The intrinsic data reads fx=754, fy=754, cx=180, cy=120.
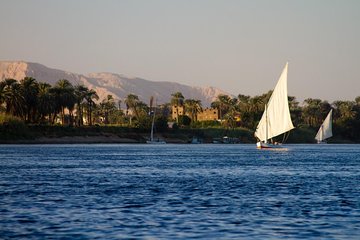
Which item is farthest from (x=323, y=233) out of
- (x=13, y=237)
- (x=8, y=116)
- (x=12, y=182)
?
(x=8, y=116)

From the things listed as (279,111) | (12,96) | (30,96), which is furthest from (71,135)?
(279,111)

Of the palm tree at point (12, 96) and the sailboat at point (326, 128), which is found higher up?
the palm tree at point (12, 96)

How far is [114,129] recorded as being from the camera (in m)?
182

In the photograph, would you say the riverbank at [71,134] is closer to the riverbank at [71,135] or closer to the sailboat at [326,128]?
the riverbank at [71,135]

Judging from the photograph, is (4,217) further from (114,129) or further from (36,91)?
(114,129)

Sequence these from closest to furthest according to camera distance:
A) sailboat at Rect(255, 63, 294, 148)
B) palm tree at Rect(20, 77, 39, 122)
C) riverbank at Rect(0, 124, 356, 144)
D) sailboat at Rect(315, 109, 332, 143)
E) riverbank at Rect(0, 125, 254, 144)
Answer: sailboat at Rect(255, 63, 294, 148) < riverbank at Rect(0, 124, 356, 144) < riverbank at Rect(0, 125, 254, 144) < palm tree at Rect(20, 77, 39, 122) < sailboat at Rect(315, 109, 332, 143)

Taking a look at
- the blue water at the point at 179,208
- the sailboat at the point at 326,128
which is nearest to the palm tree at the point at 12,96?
the sailboat at the point at 326,128

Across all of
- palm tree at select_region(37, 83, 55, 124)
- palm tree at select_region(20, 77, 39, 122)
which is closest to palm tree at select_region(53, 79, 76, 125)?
palm tree at select_region(37, 83, 55, 124)

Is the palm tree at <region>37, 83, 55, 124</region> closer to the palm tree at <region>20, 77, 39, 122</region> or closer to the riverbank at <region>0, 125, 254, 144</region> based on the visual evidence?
the palm tree at <region>20, 77, 39, 122</region>

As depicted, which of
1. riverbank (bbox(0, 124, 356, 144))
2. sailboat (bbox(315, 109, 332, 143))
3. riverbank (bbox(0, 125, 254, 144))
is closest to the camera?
riverbank (bbox(0, 124, 356, 144))

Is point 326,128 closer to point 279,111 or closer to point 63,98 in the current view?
point 63,98

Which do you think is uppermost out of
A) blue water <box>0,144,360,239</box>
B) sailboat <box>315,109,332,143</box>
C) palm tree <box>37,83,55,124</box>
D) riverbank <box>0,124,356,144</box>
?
palm tree <box>37,83,55,124</box>

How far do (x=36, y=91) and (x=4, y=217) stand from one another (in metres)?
133

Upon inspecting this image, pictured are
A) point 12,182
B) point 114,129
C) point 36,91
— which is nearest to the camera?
point 12,182
